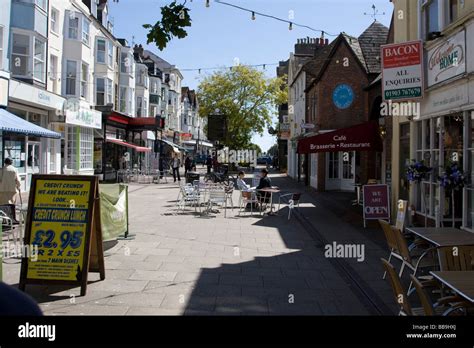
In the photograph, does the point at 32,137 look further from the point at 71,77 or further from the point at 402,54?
the point at 402,54

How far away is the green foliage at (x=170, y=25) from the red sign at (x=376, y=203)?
25.5 feet

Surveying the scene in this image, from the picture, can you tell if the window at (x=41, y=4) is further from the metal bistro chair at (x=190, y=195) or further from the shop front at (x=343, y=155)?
the shop front at (x=343, y=155)

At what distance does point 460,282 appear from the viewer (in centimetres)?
421

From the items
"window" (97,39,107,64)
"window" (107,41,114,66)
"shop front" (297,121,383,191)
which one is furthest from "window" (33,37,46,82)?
"shop front" (297,121,383,191)

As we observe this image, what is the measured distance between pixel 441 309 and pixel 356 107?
20.5 metres

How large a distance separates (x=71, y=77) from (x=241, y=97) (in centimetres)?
2026

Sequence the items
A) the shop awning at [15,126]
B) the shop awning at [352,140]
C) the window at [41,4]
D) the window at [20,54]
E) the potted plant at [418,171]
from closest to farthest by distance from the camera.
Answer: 1. the potted plant at [418,171]
2. the shop awning at [15,126]
3. the shop awning at [352,140]
4. the window at [20,54]
5. the window at [41,4]

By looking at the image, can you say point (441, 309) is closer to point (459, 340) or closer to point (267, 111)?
point (459, 340)

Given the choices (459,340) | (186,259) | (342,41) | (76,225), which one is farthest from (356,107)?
(459,340)

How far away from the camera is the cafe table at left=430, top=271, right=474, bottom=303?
384cm

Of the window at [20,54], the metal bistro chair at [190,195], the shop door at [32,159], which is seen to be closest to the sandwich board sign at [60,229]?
the metal bistro chair at [190,195]

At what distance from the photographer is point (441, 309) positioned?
14.7ft

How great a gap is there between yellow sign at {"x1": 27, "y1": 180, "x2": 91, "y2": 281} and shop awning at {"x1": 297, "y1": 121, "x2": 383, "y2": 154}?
30.3 feet

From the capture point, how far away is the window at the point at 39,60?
71.0 feet
